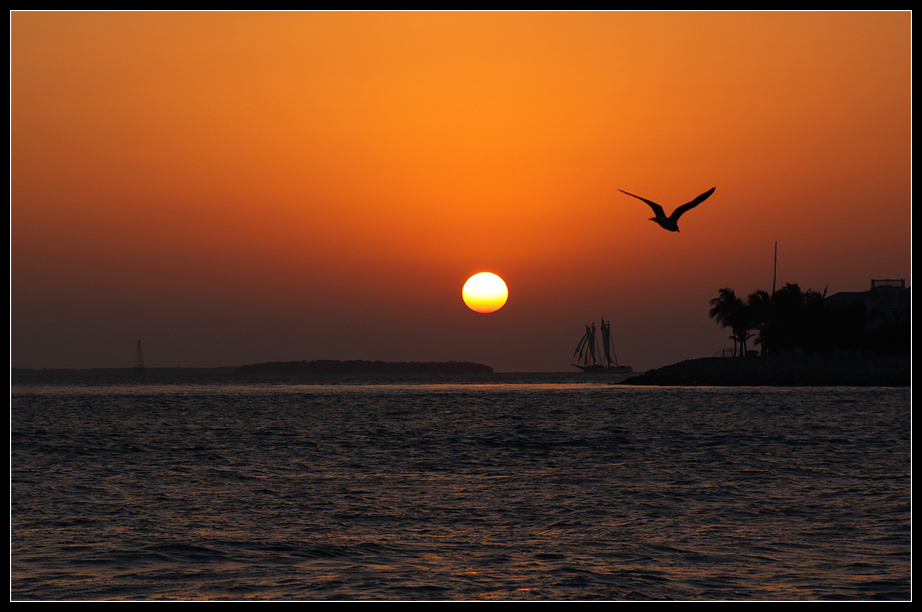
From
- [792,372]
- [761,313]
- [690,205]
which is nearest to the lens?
[690,205]

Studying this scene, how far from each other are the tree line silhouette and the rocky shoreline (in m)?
5.55

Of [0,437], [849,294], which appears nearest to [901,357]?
[849,294]

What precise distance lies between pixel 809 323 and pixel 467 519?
11108 centimetres

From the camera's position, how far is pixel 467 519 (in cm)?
1878

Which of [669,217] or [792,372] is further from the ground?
[669,217]

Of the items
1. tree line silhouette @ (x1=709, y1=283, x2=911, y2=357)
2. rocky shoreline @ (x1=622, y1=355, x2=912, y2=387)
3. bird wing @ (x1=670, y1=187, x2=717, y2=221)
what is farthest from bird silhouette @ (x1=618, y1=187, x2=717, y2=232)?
tree line silhouette @ (x1=709, y1=283, x2=911, y2=357)

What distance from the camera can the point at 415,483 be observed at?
24953 mm

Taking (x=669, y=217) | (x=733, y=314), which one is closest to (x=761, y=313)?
(x=733, y=314)

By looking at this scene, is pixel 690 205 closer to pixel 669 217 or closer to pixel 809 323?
pixel 669 217

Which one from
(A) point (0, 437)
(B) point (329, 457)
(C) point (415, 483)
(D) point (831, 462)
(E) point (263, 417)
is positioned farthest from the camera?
(E) point (263, 417)

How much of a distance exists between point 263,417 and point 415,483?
124 feet

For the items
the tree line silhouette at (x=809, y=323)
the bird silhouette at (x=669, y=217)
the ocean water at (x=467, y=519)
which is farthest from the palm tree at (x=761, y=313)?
the bird silhouette at (x=669, y=217)

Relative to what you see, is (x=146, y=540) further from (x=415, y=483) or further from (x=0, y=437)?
(x=415, y=483)

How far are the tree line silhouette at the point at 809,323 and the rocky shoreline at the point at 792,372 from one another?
18.2 feet
